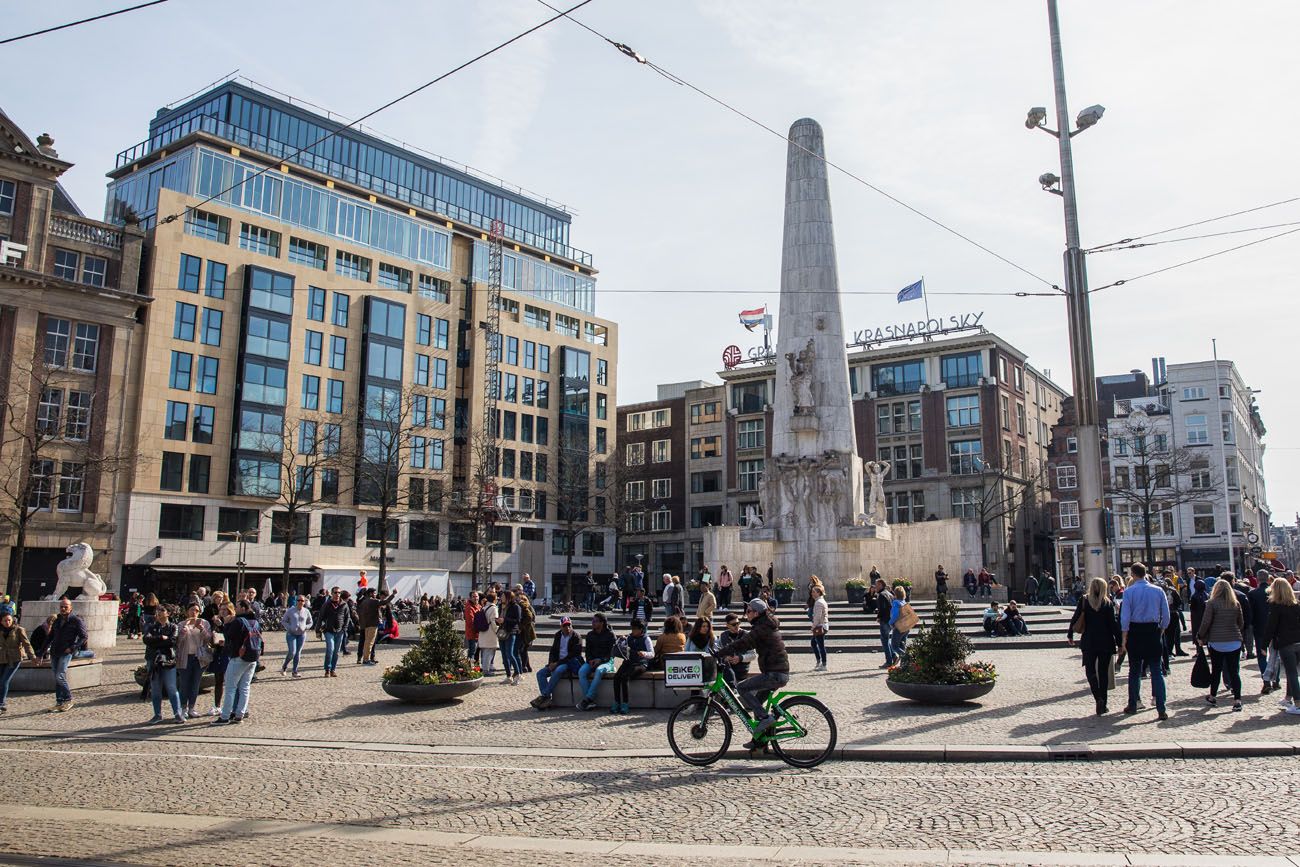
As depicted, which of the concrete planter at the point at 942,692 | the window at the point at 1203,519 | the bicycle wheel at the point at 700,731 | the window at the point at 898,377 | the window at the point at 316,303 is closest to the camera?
the bicycle wheel at the point at 700,731

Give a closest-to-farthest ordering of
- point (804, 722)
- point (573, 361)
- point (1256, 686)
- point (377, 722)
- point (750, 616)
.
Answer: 1. point (804, 722)
2. point (750, 616)
3. point (377, 722)
4. point (1256, 686)
5. point (573, 361)

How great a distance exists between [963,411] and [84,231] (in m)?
53.1

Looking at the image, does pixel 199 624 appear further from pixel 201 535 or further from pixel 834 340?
pixel 201 535

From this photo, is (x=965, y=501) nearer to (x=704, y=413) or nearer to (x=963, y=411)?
(x=963, y=411)

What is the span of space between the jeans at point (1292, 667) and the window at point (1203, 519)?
59.3 metres

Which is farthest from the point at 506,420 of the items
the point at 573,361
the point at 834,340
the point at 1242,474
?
the point at 1242,474

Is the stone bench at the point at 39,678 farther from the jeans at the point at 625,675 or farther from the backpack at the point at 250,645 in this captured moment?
the jeans at the point at 625,675

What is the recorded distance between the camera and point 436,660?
15.8 meters

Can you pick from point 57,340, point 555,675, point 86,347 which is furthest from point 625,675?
point 86,347

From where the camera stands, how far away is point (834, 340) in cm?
3228

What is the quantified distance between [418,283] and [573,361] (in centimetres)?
1381

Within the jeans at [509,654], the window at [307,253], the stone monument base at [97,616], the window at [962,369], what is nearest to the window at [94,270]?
the window at [307,253]

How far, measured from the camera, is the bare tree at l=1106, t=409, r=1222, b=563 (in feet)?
193

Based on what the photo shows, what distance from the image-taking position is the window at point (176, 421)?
5216 cm
